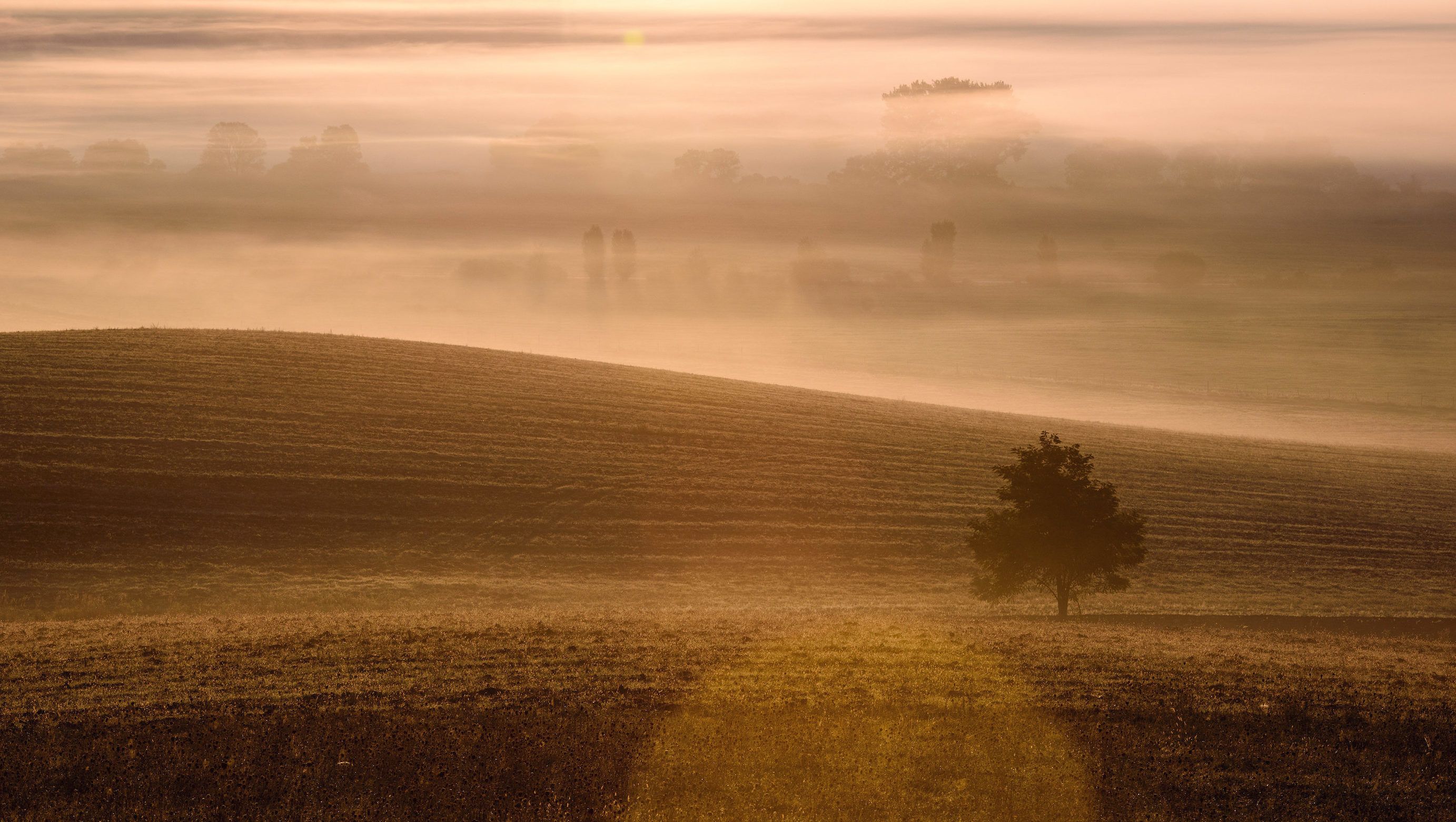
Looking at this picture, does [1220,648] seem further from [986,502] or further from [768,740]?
[986,502]

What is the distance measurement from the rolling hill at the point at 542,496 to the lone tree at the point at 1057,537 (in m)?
2.54

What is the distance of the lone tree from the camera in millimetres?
31250

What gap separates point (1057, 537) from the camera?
102ft

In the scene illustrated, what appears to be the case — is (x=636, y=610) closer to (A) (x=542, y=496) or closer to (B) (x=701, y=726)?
(B) (x=701, y=726)

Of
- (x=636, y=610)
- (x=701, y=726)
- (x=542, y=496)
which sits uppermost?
(x=542, y=496)

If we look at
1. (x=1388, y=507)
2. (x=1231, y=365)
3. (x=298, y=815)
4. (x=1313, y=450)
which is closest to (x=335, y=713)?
(x=298, y=815)

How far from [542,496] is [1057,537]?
1910 centimetres

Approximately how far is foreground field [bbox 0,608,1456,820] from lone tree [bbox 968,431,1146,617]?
883cm

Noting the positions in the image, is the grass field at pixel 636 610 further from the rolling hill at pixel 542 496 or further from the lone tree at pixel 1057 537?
the lone tree at pixel 1057 537

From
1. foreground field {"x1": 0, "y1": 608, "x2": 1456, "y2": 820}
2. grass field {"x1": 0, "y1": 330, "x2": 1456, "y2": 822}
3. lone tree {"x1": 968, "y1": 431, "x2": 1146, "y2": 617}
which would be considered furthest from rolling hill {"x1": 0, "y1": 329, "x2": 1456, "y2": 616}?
foreground field {"x1": 0, "y1": 608, "x2": 1456, "y2": 820}

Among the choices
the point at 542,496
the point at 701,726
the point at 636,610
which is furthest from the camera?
the point at 542,496

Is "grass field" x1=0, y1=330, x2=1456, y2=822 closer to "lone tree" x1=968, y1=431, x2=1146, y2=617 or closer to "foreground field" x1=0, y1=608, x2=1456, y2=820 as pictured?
"foreground field" x1=0, y1=608, x2=1456, y2=820

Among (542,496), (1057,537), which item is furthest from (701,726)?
(542,496)

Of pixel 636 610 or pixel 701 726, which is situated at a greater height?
pixel 701 726
